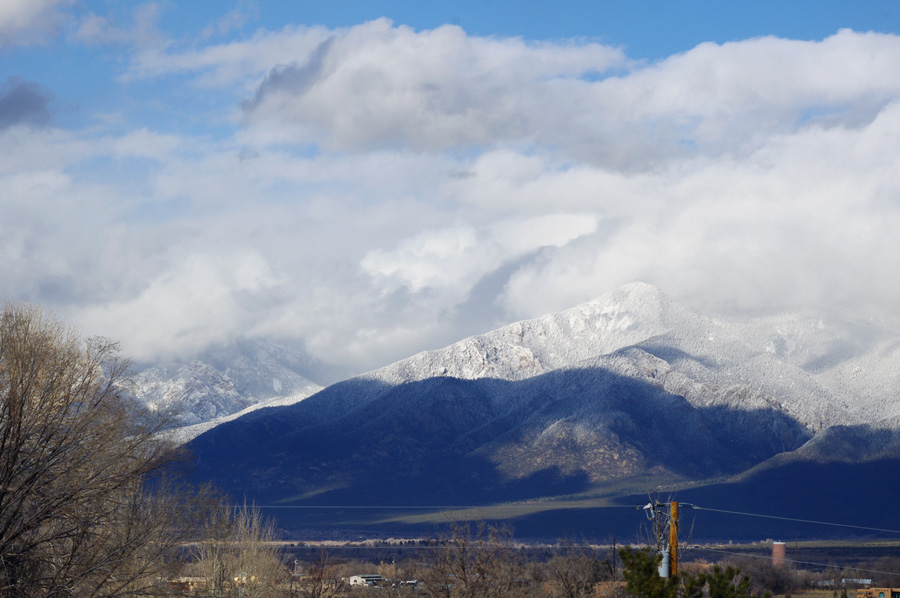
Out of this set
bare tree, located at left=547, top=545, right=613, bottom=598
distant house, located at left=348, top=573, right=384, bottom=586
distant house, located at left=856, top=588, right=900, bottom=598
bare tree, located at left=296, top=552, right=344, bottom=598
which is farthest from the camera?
distant house, located at left=348, top=573, right=384, bottom=586

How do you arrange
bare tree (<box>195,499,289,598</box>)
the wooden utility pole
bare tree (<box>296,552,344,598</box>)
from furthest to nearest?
bare tree (<box>195,499,289,598</box>) → bare tree (<box>296,552,344,598</box>) → the wooden utility pole

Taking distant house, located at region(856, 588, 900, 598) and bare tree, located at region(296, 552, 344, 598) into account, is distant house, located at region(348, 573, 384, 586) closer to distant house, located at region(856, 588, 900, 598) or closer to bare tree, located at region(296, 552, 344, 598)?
bare tree, located at region(296, 552, 344, 598)

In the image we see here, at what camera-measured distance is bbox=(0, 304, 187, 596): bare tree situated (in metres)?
34.8

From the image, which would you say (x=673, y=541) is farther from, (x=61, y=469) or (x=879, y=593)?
(x=879, y=593)

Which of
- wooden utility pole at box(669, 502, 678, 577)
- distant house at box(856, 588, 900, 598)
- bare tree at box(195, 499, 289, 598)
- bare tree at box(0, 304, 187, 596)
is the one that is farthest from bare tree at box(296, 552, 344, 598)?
distant house at box(856, 588, 900, 598)

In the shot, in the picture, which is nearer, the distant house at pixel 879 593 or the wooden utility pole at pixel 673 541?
the wooden utility pole at pixel 673 541

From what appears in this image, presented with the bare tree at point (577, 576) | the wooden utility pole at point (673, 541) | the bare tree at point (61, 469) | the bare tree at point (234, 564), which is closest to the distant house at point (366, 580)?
the bare tree at point (577, 576)

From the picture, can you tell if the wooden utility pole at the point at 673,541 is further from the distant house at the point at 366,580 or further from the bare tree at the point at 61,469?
the distant house at the point at 366,580

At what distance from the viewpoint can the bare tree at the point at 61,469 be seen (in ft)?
114

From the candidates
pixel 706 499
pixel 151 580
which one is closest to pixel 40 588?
pixel 151 580

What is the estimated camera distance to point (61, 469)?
36000 millimetres

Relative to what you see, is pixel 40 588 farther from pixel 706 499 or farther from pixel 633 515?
pixel 706 499

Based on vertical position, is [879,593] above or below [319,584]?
below

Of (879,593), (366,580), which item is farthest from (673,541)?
(366,580)
